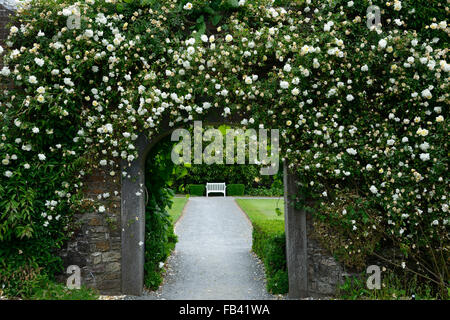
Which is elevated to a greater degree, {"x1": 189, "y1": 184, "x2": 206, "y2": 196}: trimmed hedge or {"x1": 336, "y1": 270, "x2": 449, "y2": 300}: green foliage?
{"x1": 189, "y1": 184, "x2": 206, "y2": 196}: trimmed hedge

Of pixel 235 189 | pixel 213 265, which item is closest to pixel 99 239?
pixel 213 265

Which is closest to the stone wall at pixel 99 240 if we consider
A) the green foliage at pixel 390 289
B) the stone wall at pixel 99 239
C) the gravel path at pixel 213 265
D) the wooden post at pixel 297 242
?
the stone wall at pixel 99 239

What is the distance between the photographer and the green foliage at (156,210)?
525cm

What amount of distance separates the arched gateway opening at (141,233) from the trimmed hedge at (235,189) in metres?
15.6

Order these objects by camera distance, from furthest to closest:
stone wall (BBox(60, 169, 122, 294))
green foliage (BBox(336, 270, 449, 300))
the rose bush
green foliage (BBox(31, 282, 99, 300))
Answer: stone wall (BBox(60, 169, 122, 294)) < the rose bush < green foliage (BBox(336, 270, 449, 300)) < green foliage (BBox(31, 282, 99, 300))

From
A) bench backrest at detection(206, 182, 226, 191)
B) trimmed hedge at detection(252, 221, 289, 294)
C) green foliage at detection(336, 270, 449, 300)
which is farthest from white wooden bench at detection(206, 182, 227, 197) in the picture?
green foliage at detection(336, 270, 449, 300)

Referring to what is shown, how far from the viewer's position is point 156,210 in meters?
5.71

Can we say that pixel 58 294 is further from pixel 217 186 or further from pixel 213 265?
pixel 217 186

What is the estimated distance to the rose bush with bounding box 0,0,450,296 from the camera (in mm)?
4293

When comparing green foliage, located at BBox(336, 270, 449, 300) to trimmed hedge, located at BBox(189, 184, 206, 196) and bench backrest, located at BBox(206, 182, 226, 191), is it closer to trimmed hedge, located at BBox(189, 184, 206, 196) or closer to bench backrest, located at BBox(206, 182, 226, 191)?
bench backrest, located at BBox(206, 182, 226, 191)

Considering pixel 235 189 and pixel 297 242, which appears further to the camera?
pixel 235 189

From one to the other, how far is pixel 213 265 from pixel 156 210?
1.72m

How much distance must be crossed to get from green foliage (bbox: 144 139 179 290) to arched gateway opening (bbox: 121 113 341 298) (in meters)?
0.42

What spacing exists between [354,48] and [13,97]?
4.09 m
